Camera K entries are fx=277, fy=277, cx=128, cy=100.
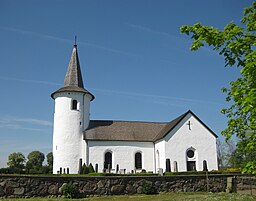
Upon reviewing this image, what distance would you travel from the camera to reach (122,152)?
31438 millimetres

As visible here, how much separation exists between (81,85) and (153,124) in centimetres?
1053

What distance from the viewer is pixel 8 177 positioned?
1414 cm

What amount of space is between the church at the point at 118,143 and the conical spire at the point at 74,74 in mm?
296

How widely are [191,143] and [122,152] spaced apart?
776cm

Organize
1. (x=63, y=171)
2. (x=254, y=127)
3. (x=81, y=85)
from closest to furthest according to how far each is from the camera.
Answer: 1. (x=254, y=127)
2. (x=63, y=171)
3. (x=81, y=85)

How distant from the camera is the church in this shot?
3028cm

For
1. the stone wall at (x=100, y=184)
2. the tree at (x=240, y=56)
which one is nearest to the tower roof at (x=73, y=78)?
the stone wall at (x=100, y=184)

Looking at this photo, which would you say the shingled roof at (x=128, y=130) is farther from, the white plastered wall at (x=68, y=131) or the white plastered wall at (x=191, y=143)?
the white plastered wall at (x=68, y=131)

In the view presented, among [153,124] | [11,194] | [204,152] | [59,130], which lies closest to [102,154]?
[59,130]

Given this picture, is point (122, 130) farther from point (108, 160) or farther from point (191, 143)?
point (191, 143)

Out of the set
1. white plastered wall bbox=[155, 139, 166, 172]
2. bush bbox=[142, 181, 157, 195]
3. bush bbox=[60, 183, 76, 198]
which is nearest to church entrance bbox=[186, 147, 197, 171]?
white plastered wall bbox=[155, 139, 166, 172]

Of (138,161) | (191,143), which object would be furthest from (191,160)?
(138,161)

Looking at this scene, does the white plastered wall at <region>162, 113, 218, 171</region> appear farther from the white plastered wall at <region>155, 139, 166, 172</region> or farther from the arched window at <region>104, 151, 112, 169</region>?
the arched window at <region>104, 151, 112, 169</region>

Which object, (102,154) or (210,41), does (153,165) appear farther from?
(210,41)
